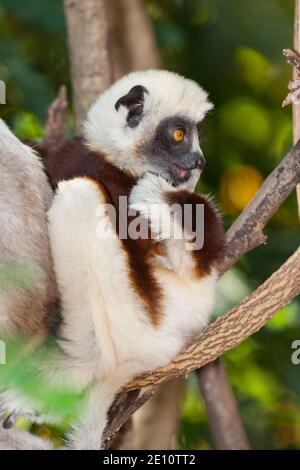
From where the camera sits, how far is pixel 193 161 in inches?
134

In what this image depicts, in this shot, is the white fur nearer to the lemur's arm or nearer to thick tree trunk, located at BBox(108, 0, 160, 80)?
the lemur's arm

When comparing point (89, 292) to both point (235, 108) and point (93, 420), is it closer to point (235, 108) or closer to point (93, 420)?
point (93, 420)

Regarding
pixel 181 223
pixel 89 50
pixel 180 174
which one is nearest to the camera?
pixel 181 223

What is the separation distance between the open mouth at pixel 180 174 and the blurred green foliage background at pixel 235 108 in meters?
1.71

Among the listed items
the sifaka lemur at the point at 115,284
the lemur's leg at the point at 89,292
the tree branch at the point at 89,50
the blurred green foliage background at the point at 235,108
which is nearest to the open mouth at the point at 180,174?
the sifaka lemur at the point at 115,284

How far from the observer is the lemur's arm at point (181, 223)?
120 inches

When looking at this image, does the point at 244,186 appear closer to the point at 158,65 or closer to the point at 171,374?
the point at 158,65

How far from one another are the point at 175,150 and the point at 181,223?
0.53 meters

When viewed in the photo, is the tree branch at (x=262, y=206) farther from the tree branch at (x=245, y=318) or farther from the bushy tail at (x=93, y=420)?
the bushy tail at (x=93, y=420)

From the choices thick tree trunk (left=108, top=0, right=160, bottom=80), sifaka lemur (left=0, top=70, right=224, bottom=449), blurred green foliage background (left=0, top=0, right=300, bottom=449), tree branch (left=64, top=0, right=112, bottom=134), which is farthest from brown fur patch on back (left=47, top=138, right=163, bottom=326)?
blurred green foliage background (left=0, top=0, right=300, bottom=449)

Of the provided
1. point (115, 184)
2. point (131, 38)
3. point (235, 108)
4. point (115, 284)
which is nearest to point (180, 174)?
point (115, 184)

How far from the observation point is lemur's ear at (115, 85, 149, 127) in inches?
140

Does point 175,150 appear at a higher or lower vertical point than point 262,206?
higher
